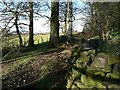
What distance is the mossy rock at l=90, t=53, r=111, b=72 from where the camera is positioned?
27.6 ft

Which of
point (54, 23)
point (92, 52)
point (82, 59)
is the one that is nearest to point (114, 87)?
point (92, 52)

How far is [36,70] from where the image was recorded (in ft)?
39.4

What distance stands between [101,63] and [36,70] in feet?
13.3

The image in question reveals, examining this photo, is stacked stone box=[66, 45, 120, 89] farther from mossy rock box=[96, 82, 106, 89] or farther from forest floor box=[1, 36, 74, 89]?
forest floor box=[1, 36, 74, 89]

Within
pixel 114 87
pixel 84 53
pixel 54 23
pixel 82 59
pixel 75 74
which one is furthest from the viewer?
pixel 54 23

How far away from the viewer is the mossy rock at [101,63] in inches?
331

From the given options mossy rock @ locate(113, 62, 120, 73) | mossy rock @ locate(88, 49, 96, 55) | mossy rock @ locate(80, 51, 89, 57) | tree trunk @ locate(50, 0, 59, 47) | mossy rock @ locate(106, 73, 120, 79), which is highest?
tree trunk @ locate(50, 0, 59, 47)

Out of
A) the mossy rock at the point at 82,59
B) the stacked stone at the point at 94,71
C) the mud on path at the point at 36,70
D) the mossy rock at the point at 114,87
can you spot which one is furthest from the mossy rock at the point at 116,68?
the mud on path at the point at 36,70

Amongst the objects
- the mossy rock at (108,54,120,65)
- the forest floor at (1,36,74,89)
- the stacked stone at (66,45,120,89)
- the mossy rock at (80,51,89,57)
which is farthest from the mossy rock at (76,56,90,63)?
the forest floor at (1,36,74,89)

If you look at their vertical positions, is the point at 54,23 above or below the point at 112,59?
above

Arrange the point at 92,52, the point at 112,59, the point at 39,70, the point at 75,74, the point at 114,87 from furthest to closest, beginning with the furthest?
the point at 39,70 → the point at 75,74 → the point at 92,52 → the point at 112,59 → the point at 114,87

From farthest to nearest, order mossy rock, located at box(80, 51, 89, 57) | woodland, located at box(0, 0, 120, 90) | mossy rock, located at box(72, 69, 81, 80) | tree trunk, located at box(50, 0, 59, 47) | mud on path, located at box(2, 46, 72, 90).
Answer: tree trunk, located at box(50, 0, 59, 47) < mud on path, located at box(2, 46, 72, 90) < mossy rock, located at box(80, 51, 89, 57) < mossy rock, located at box(72, 69, 81, 80) < woodland, located at box(0, 0, 120, 90)

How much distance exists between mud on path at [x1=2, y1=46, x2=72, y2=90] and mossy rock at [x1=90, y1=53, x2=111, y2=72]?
2.92 meters

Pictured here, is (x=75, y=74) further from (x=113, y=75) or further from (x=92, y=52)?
(x=113, y=75)
